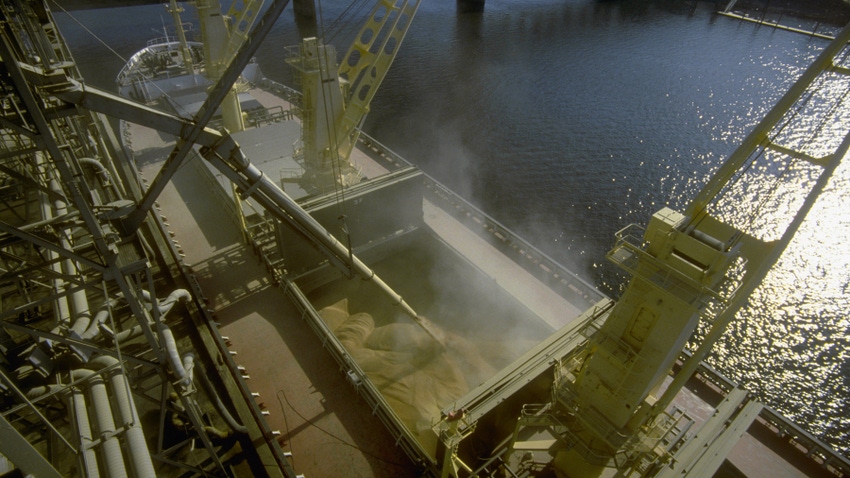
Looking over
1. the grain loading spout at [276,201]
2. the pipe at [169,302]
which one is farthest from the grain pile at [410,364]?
the pipe at [169,302]

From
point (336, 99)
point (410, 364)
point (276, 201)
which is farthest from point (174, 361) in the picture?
point (336, 99)

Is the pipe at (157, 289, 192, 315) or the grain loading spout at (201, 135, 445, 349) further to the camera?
the grain loading spout at (201, 135, 445, 349)

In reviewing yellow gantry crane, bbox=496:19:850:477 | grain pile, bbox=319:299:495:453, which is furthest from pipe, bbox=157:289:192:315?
yellow gantry crane, bbox=496:19:850:477

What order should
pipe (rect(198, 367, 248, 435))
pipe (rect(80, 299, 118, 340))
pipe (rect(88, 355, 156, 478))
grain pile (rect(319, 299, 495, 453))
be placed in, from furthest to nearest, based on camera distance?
grain pile (rect(319, 299, 495, 453)) < pipe (rect(198, 367, 248, 435)) < pipe (rect(80, 299, 118, 340)) < pipe (rect(88, 355, 156, 478))

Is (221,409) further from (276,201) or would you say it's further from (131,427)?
(276,201)

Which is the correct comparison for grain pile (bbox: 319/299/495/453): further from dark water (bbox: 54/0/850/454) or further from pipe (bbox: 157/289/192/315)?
dark water (bbox: 54/0/850/454)
